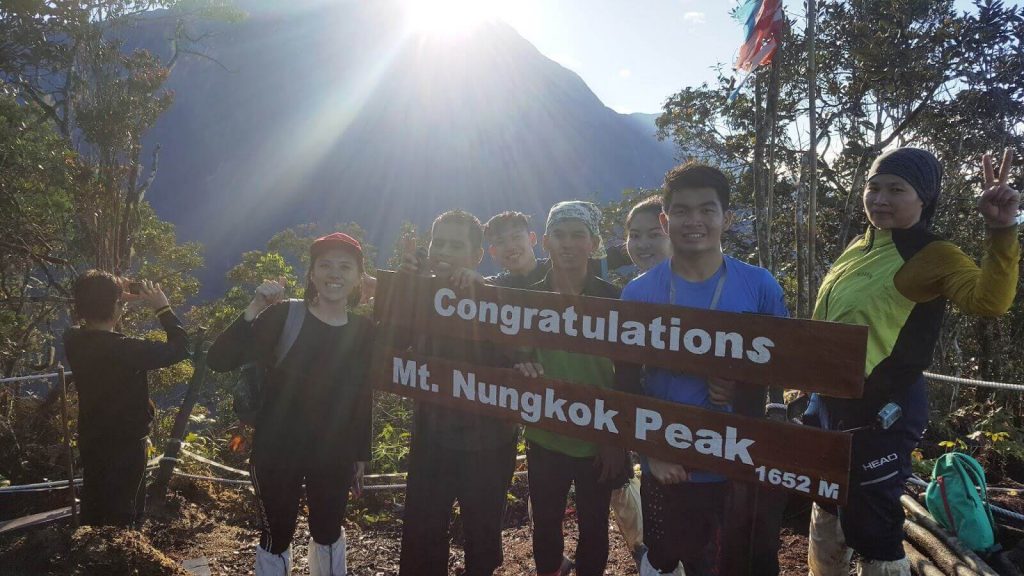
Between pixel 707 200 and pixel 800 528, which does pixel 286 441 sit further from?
pixel 800 528

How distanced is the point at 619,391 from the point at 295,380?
1.76 metres

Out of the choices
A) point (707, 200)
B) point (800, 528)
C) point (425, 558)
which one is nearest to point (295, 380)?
point (425, 558)

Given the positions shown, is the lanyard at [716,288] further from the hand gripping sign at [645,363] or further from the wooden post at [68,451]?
the wooden post at [68,451]

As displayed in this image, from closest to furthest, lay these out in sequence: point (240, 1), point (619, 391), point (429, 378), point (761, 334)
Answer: point (761, 334)
point (619, 391)
point (429, 378)
point (240, 1)

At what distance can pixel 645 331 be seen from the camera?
7.98 feet

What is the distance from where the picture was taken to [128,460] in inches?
144

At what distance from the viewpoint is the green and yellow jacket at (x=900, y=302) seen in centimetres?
249

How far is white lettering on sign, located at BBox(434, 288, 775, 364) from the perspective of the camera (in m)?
2.26

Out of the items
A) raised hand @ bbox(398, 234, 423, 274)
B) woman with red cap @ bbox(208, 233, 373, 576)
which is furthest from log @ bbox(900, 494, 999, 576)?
woman with red cap @ bbox(208, 233, 373, 576)

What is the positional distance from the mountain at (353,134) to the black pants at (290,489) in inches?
4023

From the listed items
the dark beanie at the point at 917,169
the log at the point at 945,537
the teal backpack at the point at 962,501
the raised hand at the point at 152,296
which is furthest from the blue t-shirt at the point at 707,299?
the raised hand at the point at 152,296

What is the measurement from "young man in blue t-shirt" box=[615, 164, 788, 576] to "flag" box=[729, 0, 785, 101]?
801 centimetres

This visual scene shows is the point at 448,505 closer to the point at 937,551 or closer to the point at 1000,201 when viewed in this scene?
the point at 1000,201

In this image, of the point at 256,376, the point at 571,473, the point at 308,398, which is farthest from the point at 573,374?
the point at 256,376
